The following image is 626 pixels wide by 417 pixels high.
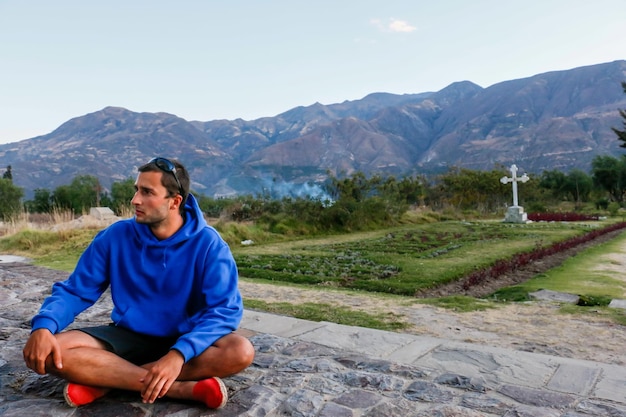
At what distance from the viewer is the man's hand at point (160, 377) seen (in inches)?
81.1

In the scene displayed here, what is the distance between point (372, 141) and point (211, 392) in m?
145

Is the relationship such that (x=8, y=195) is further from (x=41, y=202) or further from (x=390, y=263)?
(x=390, y=263)

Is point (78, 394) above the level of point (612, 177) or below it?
above

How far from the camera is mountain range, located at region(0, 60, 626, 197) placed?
104 meters

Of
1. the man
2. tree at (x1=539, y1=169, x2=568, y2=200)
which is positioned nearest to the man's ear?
the man

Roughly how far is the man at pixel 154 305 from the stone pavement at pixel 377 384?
155 mm

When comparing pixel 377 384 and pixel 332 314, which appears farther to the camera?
pixel 332 314

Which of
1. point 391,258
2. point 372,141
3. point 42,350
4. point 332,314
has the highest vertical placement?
point 372,141

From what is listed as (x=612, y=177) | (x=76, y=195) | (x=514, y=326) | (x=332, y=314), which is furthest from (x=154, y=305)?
(x=612, y=177)

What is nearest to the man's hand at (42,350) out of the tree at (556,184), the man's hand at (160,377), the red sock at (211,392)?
the man's hand at (160,377)

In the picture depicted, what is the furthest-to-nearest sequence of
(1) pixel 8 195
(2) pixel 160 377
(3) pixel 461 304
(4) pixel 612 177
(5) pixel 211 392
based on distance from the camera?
(4) pixel 612 177
(1) pixel 8 195
(3) pixel 461 304
(5) pixel 211 392
(2) pixel 160 377

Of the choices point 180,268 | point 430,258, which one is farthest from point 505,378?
point 430,258

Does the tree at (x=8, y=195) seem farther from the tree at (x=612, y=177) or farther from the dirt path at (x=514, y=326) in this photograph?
the tree at (x=612, y=177)

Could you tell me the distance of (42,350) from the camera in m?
2.11
